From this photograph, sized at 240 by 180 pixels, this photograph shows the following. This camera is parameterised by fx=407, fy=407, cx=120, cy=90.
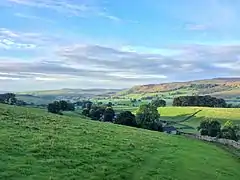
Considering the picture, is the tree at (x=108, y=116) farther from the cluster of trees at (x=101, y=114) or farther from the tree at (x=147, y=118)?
the tree at (x=147, y=118)

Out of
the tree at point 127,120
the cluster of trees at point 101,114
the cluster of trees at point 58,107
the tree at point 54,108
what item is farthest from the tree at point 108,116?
the tree at point 127,120

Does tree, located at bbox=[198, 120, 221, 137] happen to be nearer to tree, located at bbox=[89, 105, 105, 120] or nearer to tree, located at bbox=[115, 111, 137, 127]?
tree, located at bbox=[115, 111, 137, 127]

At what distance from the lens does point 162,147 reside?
5419 cm

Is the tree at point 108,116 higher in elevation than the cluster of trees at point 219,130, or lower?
higher

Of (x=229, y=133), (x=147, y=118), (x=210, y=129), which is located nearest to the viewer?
(x=229, y=133)

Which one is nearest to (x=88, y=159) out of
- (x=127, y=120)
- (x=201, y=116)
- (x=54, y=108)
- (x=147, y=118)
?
(x=127, y=120)

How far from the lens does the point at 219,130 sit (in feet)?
415

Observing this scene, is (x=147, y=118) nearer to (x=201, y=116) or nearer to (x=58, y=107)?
(x=58, y=107)

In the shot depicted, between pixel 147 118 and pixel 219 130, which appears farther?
pixel 219 130

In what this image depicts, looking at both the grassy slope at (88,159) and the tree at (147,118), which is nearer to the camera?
the grassy slope at (88,159)

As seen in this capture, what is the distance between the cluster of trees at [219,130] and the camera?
119 metres

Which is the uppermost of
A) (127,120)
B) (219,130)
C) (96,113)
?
(96,113)

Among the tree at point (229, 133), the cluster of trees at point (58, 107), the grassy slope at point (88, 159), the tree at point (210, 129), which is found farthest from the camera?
the cluster of trees at point (58, 107)

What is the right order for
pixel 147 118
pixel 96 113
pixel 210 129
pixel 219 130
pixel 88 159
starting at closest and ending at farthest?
1. pixel 88 159
2. pixel 147 118
3. pixel 219 130
4. pixel 210 129
5. pixel 96 113
